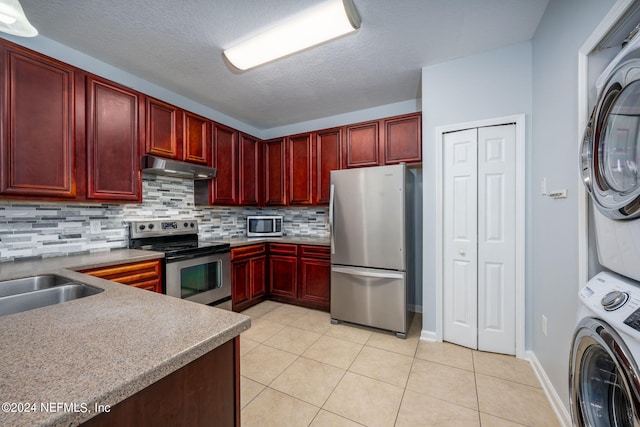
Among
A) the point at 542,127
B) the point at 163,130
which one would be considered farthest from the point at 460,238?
the point at 163,130

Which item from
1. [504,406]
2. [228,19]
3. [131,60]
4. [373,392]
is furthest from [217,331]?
[131,60]

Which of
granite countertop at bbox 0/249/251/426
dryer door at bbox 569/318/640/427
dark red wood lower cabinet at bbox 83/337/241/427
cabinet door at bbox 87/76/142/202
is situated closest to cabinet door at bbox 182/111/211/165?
cabinet door at bbox 87/76/142/202

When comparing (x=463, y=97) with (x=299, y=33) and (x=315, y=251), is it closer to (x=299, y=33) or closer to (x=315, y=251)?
(x=299, y=33)

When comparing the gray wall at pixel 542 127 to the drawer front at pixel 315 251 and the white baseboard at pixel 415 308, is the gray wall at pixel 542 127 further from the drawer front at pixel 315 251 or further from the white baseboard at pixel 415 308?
the drawer front at pixel 315 251

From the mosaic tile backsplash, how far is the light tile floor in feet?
5.13

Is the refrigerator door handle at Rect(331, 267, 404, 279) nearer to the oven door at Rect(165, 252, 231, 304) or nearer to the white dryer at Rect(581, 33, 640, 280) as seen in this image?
the oven door at Rect(165, 252, 231, 304)

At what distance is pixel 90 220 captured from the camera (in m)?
2.26

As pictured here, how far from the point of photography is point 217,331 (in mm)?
733

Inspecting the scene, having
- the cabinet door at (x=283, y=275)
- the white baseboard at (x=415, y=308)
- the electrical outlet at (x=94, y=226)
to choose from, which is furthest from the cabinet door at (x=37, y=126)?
the white baseboard at (x=415, y=308)

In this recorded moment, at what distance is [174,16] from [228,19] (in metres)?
0.36

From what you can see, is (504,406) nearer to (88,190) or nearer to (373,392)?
(373,392)

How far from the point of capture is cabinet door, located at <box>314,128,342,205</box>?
10.5ft

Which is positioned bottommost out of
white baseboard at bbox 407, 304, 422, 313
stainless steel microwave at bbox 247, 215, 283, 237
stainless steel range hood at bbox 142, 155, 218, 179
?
white baseboard at bbox 407, 304, 422, 313

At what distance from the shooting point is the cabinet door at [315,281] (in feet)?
10.1
